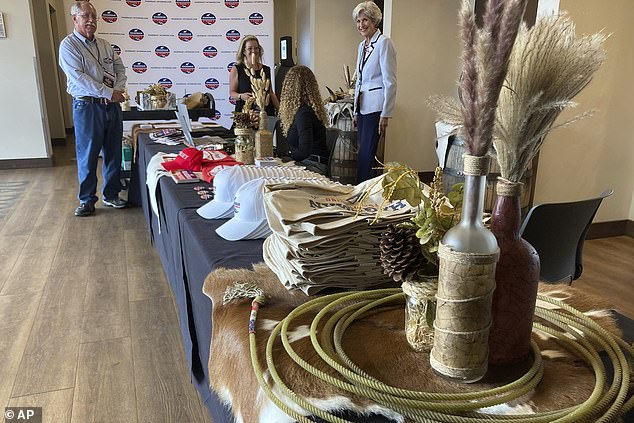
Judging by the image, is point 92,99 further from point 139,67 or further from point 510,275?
point 510,275

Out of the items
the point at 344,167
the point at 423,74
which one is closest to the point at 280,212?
the point at 344,167

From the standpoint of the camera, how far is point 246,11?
745 cm

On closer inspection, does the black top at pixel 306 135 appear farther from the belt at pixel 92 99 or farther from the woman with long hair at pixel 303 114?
the belt at pixel 92 99

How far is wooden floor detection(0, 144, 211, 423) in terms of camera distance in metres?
1.83

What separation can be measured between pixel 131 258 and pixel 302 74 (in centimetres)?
161

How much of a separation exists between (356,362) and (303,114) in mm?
2509

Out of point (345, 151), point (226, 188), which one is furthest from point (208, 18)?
point (226, 188)

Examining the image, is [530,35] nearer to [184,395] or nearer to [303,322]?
[303,322]

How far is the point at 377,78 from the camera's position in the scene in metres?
4.25

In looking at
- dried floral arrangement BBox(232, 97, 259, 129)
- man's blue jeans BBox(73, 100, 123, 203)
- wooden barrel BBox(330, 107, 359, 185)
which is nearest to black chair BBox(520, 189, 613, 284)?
dried floral arrangement BBox(232, 97, 259, 129)

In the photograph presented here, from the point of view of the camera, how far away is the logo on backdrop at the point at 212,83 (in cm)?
754

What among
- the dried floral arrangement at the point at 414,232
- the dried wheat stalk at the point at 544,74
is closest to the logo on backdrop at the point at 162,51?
the dried floral arrangement at the point at 414,232

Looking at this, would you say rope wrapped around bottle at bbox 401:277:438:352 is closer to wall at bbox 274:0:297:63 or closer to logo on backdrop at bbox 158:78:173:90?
logo on backdrop at bbox 158:78:173:90

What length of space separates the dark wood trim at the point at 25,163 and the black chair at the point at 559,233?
6348 mm
